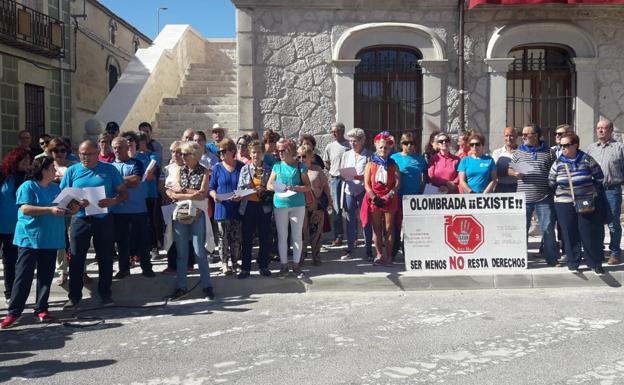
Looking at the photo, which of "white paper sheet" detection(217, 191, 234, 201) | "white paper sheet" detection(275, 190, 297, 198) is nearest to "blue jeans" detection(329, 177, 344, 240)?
"white paper sheet" detection(275, 190, 297, 198)

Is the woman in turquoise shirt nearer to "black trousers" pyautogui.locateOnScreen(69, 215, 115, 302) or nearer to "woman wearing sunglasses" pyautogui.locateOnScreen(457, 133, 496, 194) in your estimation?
"black trousers" pyautogui.locateOnScreen(69, 215, 115, 302)

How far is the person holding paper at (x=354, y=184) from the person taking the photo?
348 inches

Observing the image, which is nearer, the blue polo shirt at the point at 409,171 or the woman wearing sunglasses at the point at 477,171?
the woman wearing sunglasses at the point at 477,171

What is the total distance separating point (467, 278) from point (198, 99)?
8579 mm

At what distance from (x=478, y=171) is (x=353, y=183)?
175 cm

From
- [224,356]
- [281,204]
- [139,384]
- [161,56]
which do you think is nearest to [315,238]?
[281,204]

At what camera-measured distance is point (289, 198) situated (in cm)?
779

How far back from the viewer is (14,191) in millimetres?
6789

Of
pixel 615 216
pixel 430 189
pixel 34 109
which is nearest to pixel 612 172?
pixel 615 216

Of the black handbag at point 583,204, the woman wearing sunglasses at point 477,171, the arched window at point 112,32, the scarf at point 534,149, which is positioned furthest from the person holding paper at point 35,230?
the arched window at point 112,32

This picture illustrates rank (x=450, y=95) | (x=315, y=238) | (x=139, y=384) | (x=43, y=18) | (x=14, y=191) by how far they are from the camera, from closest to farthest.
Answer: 1. (x=139, y=384)
2. (x=14, y=191)
3. (x=315, y=238)
4. (x=450, y=95)
5. (x=43, y=18)

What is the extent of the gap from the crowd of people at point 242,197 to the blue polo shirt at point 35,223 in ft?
0.03

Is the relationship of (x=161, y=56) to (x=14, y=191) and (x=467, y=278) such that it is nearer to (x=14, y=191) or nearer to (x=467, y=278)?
(x=14, y=191)

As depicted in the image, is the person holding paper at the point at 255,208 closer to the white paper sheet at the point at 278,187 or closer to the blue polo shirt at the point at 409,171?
the white paper sheet at the point at 278,187
